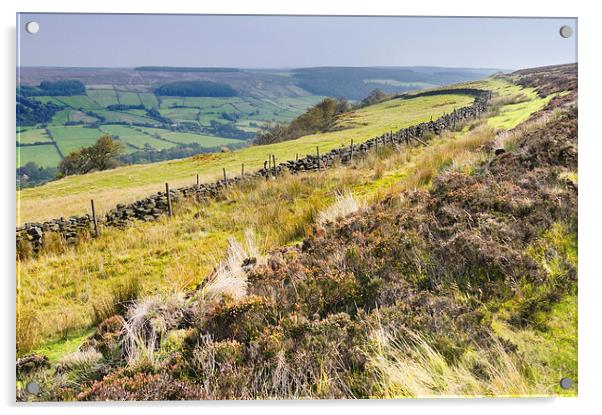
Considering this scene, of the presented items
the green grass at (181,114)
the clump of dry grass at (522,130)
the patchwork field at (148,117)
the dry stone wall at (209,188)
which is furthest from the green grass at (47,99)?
the clump of dry grass at (522,130)

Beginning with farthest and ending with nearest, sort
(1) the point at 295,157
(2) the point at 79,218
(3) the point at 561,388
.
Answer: (1) the point at 295,157
(2) the point at 79,218
(3) the point at 561,388

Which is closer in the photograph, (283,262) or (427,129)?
(283,262)

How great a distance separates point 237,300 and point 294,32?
2.35 meters

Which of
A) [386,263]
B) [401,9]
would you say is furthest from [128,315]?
[401,9]

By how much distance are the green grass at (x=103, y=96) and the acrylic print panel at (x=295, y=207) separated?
0.02 m

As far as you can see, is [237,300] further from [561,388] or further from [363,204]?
[561,388]

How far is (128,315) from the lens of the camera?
464 cm

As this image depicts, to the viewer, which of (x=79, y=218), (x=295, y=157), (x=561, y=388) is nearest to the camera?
(x=561, y=388)

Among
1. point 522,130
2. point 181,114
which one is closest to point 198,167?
point 181,114

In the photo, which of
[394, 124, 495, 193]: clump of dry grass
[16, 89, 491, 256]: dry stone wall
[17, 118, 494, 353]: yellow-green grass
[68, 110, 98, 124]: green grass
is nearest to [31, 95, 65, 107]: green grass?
[68, 110, 98, 124]: green grass

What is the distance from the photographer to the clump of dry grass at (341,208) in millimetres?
5125

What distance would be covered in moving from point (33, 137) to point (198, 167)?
54.3 inches

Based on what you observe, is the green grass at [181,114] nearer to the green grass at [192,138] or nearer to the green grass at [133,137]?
the green grass at [192,138]
